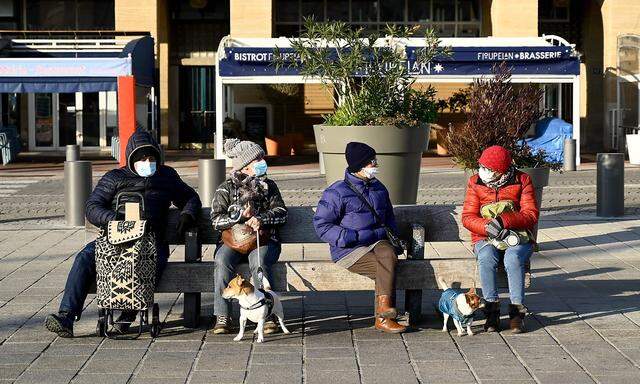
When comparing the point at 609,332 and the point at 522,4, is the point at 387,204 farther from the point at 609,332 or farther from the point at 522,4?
the point at 522,4

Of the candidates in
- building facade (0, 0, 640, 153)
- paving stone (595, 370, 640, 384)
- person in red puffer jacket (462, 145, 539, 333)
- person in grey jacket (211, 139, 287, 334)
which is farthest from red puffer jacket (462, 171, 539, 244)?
building facade (0, 0, 640, 153)

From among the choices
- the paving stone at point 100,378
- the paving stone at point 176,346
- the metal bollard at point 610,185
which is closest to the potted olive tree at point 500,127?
the metal bollard at point 610,185

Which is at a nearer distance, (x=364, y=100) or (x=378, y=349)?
(x=378, y=349)

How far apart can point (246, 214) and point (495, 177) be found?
173 centimetres

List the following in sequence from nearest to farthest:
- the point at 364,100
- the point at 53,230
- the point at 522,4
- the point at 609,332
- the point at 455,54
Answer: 1. the point at 609,332
2. the point at 364,100
3. the point at 53,230
4. the point at 455,54
5. the point at 522,4

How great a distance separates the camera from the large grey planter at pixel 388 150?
11406 mm

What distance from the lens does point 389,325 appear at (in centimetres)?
790

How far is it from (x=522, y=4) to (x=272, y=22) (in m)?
6.48

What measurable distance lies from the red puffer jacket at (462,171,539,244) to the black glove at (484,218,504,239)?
3.2 inches

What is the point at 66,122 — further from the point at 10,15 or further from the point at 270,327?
the point at 270,327

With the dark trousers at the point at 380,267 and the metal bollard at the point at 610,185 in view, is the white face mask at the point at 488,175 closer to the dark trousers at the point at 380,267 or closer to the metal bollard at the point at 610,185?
the dark trousers at the point at 380,267

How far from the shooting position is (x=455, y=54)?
24.8m

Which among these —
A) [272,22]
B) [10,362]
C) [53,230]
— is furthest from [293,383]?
[272,22]

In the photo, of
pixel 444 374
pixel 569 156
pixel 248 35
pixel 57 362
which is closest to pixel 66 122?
pixel 248 35
